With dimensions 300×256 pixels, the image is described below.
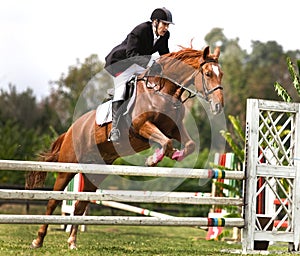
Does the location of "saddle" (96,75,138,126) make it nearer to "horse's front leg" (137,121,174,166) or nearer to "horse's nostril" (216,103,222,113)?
"horse's front leg" (137,121,174,166)

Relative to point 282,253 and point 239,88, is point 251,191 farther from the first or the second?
point 239,88

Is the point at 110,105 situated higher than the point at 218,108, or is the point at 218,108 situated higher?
the point at 110,105

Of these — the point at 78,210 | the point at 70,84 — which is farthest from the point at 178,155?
the point at 70,84

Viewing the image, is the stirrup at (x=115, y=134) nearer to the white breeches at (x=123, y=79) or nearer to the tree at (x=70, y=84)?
the white breeches at (x=123, y=79)

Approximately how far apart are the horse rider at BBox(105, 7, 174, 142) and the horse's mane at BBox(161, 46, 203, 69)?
0.24 metres

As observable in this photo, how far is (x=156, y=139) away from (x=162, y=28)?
128 cm

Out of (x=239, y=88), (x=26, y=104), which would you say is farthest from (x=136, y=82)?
(x=239, y=88)

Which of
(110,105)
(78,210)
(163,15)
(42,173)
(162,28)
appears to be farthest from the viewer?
(42,173)

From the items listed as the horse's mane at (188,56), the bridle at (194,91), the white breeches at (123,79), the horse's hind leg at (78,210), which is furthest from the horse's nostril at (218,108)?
the horse's hind leg at (78,210)

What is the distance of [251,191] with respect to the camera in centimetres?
717

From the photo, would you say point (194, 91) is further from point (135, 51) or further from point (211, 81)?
point (135, 51)

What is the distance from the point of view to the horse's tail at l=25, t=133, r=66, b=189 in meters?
8.02

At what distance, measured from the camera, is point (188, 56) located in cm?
712

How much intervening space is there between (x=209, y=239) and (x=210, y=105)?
190 inches
